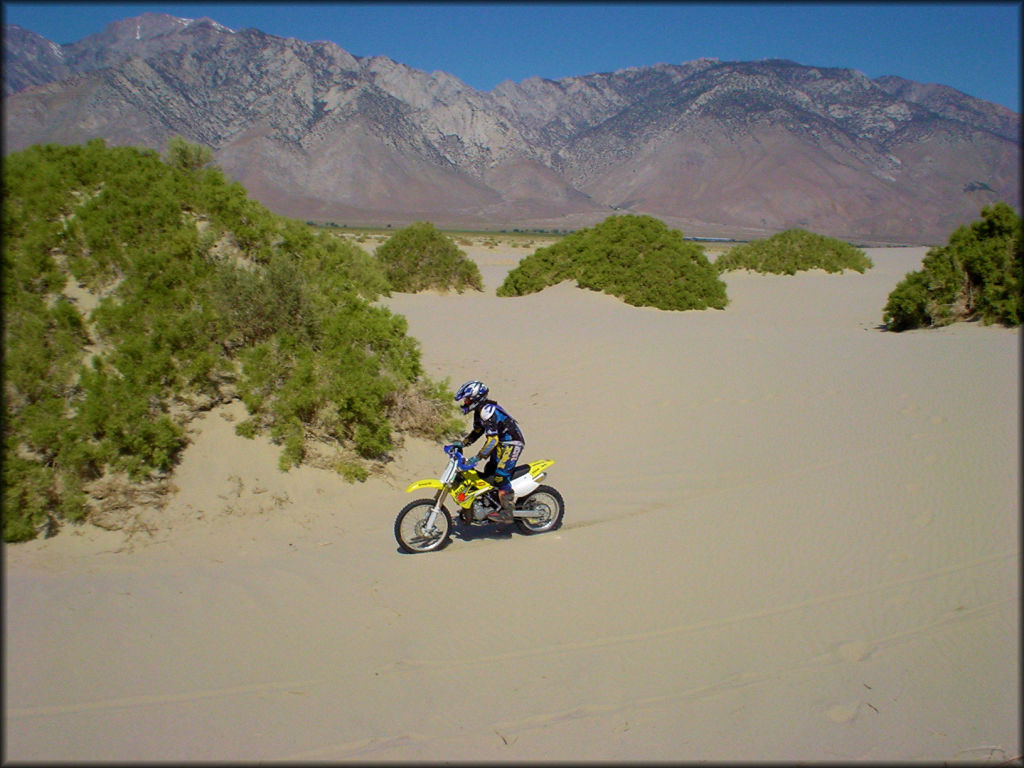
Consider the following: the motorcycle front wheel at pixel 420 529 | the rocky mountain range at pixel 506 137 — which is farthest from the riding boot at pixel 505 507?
the rocky mountain range at pixel 506 137

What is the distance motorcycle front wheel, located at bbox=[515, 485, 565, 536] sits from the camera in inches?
258

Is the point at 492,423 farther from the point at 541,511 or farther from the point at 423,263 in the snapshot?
the point at 423,263

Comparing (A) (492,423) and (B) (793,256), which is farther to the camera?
(B) (793,256)

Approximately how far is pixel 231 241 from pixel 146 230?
1.09m

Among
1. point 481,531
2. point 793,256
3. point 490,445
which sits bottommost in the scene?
point 481,531

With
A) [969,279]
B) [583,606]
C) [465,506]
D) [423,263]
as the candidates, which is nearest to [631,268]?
[423,263]

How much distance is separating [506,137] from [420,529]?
155305mm

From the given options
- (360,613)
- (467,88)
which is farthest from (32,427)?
(467,88)

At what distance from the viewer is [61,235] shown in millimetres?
7961

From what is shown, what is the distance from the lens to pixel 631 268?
780 inches

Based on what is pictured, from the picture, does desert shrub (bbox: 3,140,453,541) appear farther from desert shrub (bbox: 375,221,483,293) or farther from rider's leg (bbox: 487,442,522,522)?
desert shrub (bbox: 375,221,483,293)

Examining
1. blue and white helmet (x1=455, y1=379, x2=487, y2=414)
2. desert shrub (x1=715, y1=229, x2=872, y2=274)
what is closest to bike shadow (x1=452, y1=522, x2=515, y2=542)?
blue and white helmet (x1=455, y1=379, x2=487, y2=414)

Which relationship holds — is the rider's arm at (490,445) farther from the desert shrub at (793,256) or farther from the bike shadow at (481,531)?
the desert shrub at (793,256)

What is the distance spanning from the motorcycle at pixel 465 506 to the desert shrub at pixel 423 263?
50.6 ft
